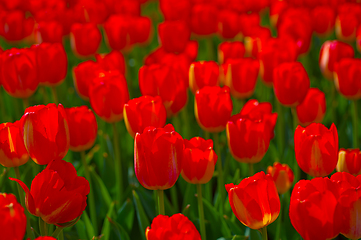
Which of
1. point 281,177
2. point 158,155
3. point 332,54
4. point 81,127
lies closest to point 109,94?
point 81,127

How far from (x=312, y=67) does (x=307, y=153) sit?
2685mm

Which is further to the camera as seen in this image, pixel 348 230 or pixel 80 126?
pixel 80 126

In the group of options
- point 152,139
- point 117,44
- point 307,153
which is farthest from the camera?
point 117,44

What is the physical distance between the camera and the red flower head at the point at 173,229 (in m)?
1.05

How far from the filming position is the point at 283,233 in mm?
1834

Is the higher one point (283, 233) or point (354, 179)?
point (354, 179)

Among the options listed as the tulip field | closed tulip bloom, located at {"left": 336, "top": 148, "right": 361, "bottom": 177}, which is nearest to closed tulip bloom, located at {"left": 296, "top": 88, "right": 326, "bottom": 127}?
the tulip field

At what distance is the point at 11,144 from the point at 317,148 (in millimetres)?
1032

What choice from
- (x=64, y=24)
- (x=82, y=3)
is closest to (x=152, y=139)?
(x=64, y=24)

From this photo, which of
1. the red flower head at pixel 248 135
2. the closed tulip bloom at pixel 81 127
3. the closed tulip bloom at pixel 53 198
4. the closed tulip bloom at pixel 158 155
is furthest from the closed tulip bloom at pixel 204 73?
the closed tulip bloom at pixel 53 198

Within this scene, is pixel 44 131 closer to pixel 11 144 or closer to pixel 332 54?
pixel 11 144

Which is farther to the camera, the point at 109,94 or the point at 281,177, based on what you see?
the point at 109,94

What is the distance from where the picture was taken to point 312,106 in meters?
2.14

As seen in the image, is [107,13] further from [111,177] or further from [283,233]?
[283,233]
